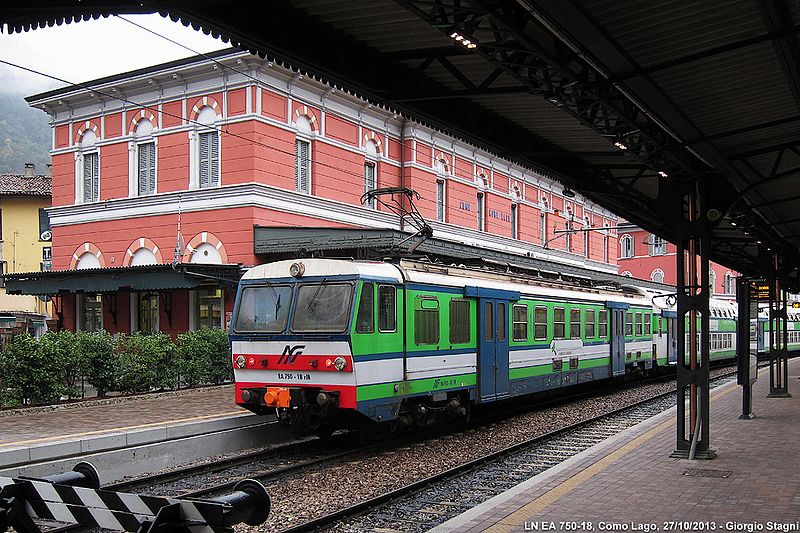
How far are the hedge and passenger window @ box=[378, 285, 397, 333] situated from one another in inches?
283

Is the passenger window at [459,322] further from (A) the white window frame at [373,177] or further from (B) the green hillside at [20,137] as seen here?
(B) the green hillside at [20,137]

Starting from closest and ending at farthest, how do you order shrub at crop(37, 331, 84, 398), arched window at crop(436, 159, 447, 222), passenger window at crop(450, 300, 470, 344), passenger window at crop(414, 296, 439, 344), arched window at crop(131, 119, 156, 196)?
passenger window at crop(414, 296, 439, 344)
passenger window at crop(450, 300, 470, 344)
shrub at crop(37, 331, 84, 398)
arched window at crop(131, 119, 156, 196)
arched window at crop(436, 159, 447, 222)

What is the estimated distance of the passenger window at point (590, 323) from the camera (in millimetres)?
20264

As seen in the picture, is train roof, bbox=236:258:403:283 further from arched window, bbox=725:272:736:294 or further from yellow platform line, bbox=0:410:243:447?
arched window, bbox=725:272:736:294

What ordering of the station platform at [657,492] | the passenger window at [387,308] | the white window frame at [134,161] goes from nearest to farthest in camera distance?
1. the station platform at [657,492]
2. the passenger window at [387,308]
3. the white window frame at [134,161]

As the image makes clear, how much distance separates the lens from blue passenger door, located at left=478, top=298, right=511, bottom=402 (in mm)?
15086

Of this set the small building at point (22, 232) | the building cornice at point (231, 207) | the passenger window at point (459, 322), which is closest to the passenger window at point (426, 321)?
the passenger window at point (459, 322)

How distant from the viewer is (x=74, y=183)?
3023 centimetres

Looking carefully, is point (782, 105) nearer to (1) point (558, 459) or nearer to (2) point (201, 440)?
(1) point (558, 459)

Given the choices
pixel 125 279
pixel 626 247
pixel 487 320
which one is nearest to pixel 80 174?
pixel 125 279

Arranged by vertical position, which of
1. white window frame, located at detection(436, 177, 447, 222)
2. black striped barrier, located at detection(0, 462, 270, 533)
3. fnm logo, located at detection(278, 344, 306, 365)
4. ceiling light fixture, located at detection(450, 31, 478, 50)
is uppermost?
white window frame, located at detection(436, 177, 447, 222)

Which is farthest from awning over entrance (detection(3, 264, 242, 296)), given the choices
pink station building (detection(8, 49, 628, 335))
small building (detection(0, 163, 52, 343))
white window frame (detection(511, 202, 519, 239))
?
small building (detection(0, 163, 52, 343))

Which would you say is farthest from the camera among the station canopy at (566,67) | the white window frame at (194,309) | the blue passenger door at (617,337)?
the white window frame at (194,309)

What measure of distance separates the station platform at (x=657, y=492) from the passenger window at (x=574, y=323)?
6.26 m
